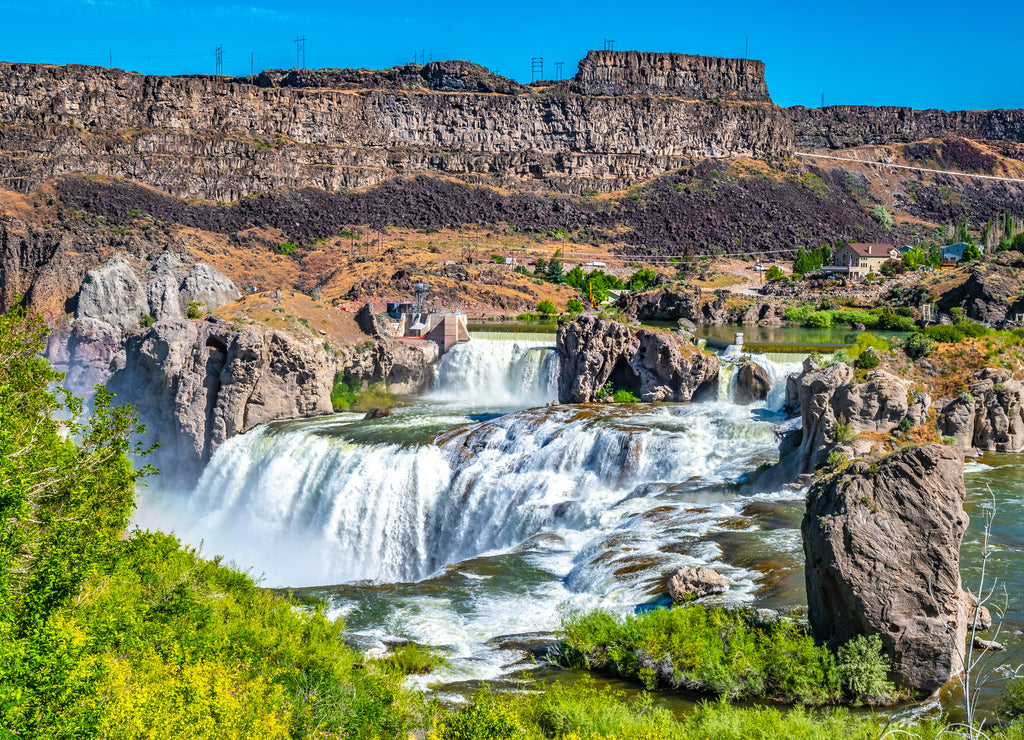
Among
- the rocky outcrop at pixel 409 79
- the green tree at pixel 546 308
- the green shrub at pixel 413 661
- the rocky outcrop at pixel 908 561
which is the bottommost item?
the green shrub at pixel 413 661

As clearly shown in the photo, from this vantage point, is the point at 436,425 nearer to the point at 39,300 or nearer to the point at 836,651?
the point at 836,651

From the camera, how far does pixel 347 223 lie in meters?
108

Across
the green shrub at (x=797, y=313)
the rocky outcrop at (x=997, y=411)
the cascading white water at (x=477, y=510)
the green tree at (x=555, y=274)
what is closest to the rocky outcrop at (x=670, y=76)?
the green tree at (x=555, y=274)

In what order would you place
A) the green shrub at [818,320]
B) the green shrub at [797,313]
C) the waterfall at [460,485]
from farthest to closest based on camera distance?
the green shrub at [797,313], the green shrub at [818,320], the waterfall at [460,485]

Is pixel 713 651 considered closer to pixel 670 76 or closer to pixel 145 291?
pixel 145 291

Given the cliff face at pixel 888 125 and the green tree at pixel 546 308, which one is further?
the cliff face at pixel 888 125

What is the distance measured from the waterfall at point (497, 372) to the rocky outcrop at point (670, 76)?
10512 cm

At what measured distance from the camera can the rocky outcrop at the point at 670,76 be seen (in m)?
142

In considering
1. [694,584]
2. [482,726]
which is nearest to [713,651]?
[694,584]

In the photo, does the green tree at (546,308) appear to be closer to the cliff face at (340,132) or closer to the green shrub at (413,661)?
the cliff face at (340,132)

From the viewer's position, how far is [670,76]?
478ft

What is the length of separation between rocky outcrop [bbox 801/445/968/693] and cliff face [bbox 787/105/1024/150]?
16219cm

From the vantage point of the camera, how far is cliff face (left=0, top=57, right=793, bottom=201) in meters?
108

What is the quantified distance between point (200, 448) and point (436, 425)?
1036cm
